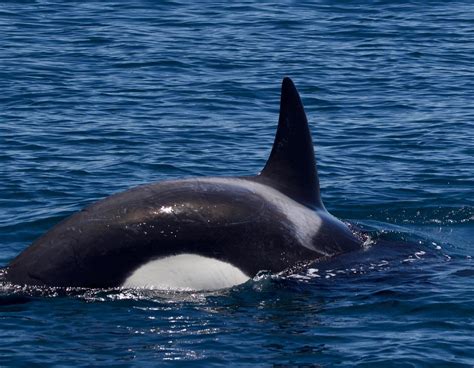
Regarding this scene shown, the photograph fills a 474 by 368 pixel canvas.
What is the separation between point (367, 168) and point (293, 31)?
1521 cm

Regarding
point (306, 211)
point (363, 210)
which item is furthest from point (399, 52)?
point (306, 211)

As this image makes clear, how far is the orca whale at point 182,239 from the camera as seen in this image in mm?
14930

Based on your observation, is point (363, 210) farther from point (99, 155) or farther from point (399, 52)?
point (399, 52)

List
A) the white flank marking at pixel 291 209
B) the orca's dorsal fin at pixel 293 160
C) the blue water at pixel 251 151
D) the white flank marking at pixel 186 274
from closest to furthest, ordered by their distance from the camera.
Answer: the blue water at pixel 251 151 → the white flank marking at pixel 186 274 → the white flank marking at pixel 291 209 → the orca's dorsal fin at pixel 293 160

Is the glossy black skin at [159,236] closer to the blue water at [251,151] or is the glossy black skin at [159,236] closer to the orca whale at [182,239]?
the orca whale at [182,239]

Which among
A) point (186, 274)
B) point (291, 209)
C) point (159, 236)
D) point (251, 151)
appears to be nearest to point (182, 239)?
point (159, 236)

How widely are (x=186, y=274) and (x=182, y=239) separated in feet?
1.41

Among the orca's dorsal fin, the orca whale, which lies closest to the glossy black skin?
the orca whale

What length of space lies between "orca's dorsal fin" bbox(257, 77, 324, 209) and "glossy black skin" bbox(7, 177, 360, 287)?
29.7 inches

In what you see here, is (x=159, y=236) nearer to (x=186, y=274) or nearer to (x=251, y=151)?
(x=186, y=274)

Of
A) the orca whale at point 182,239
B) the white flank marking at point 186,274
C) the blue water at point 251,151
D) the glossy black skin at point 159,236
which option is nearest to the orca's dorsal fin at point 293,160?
the orca whale at point 182,239

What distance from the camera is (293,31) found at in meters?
38.8

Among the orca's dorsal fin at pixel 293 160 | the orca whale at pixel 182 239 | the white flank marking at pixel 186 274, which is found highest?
the orca's dorsal fin at pixel 293 160

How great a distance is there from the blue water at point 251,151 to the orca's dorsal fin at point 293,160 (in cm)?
115
